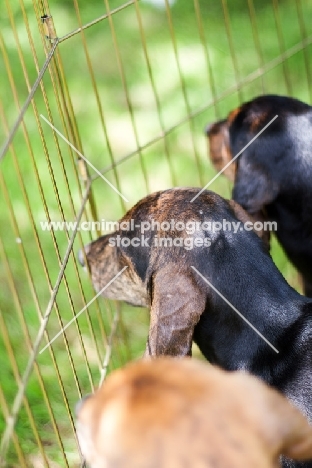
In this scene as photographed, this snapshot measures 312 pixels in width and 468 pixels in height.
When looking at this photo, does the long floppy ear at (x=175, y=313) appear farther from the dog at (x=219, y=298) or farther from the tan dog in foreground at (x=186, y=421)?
the tan dog in foreground at (x=186, y=421)

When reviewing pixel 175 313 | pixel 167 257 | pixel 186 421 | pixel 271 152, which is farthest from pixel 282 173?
pixel 186 421

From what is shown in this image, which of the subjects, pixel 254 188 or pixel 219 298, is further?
pixel 254 188

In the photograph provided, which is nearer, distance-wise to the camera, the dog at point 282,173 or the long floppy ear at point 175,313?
the long floppy ear at point 175,313

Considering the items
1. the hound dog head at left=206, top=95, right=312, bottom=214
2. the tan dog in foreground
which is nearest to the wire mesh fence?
the hound dog head at left=206, top=95, right=312, bottom=214

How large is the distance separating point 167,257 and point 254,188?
84 centimetres

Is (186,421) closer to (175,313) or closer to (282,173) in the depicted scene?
(175,313)

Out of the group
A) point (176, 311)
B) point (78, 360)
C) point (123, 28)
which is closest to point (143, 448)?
point (176, 311)

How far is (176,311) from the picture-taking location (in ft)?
7.42

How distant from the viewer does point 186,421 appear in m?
1.38

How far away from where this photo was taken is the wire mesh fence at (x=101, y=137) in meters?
3.13

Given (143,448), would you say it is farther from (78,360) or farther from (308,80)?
(308,80)

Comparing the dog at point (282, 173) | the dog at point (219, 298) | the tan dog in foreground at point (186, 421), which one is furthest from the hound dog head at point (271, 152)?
the tan dog in foreground at point (186, 421)

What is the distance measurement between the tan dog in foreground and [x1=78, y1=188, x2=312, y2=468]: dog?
0.73 meters

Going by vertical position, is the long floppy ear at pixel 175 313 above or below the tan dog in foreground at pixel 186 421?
below
